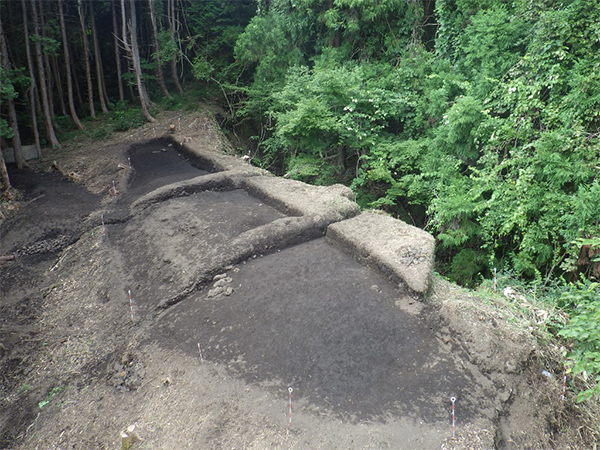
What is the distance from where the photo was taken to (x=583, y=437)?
384 centimetres

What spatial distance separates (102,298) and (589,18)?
8.33 metres

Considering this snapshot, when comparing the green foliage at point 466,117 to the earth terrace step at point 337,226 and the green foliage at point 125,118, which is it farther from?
the green foliage at point 125,118

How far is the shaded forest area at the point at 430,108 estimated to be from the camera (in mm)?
6305

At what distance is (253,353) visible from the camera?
180 inches

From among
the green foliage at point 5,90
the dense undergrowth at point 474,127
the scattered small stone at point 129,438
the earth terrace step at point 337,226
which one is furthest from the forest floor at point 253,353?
the green foliage at point 5,90

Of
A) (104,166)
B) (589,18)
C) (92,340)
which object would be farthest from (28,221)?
(589,18)

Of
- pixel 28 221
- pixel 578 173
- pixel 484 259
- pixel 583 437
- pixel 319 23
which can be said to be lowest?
pixel 28 221

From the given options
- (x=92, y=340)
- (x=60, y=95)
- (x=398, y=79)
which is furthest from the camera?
(x=60, y=95)

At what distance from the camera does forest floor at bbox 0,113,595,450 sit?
375cm

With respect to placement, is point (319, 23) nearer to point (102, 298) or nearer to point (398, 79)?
point (398, 79)

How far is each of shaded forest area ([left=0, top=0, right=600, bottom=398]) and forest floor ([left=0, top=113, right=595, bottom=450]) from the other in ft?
2.99

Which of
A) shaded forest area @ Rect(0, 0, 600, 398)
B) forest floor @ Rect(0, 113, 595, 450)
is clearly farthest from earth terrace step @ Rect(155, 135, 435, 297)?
shaded forest area @ Rect(0, 0, 600, 398)

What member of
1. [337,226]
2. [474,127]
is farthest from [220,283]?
[474,127]

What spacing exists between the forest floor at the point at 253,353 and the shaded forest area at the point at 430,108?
912 millimetres
